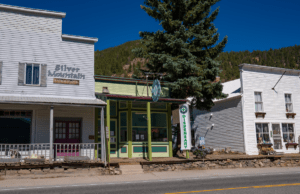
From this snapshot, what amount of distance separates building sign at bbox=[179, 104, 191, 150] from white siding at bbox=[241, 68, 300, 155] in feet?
23.9

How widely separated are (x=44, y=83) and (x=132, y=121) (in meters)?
5.50

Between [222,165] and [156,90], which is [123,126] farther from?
[222,165]

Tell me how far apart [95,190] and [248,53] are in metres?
96.4

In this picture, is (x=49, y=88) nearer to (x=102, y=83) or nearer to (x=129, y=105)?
(x=102, y=83)

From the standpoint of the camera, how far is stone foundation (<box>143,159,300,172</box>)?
1488cm

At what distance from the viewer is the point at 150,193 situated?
9.18 metres

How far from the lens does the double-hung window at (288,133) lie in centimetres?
2283

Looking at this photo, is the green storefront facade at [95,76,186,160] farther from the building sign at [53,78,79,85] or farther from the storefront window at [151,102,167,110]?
the building sign at [53,78,79,85]

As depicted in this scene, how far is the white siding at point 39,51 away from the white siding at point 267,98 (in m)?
12.2

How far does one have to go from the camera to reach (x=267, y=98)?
894 inches

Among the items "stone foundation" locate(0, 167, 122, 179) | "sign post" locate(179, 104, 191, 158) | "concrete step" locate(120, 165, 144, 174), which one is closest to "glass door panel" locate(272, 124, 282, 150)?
"sign post" locate(179, 104, 191, 158)

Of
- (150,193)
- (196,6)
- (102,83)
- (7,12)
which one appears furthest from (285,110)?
(7,12)

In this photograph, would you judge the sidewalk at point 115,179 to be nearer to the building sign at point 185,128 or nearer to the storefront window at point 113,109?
the building sign at point 185,128

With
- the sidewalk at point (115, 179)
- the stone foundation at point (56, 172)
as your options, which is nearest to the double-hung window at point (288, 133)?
the sidewalk at point (115, 179)
